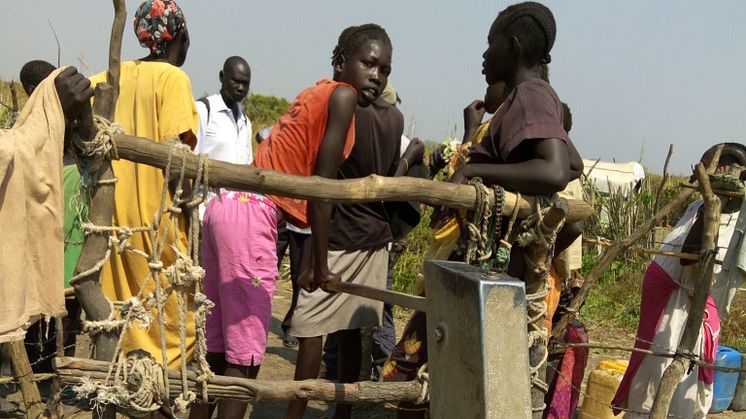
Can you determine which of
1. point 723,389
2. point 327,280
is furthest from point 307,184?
point 723,389

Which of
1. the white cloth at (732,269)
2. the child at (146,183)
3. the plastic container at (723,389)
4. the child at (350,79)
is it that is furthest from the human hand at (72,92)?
the plastic container at (723,389)

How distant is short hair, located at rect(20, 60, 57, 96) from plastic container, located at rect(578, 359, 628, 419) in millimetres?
3946

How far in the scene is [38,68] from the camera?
16.6ft

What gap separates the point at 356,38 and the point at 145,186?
1.25 m

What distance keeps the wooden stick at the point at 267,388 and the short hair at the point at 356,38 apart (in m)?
1.73

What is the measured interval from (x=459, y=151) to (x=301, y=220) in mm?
740

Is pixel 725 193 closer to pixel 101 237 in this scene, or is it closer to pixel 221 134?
pixel 101 237

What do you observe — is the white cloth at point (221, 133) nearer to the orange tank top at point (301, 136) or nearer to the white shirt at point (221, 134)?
the white shirt at point (221, 134)

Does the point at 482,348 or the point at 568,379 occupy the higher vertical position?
the point at 482,348

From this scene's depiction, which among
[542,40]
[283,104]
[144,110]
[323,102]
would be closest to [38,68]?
[144,110]

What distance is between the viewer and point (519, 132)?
2.56 metres

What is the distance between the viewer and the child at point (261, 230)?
3.10 meters

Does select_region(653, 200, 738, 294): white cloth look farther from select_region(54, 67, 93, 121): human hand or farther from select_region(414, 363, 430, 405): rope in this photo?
select_region(54, 67, 93, 121): human hand

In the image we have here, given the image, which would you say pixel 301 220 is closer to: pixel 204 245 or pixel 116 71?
pixel 204 245
